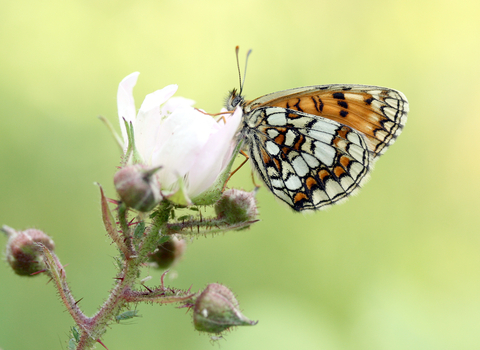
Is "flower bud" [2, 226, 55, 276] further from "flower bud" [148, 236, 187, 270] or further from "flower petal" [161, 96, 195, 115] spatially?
"flower petal" [161, 96, 195, 115]

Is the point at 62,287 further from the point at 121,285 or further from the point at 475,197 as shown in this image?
the point at 475,197

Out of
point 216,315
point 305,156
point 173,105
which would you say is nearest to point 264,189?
point 305,156

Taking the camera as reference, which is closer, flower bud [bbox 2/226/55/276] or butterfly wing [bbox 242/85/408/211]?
flower bud [bbox 2/226/55/276]

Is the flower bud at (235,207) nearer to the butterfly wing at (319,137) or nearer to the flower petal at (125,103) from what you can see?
the flower petal at (125,103)

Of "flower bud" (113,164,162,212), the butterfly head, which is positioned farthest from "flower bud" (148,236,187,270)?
the butterfly head

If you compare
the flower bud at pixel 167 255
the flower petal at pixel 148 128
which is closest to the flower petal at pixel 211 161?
the flower petal at pixel 148 128

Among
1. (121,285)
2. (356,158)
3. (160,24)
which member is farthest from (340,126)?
(160,24)
